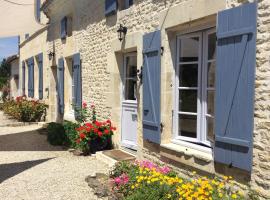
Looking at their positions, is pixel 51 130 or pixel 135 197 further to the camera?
pixel 51 130

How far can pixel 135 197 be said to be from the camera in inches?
153

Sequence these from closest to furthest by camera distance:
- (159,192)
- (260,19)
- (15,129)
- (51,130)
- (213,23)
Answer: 1. (260,19)
2. (159,192)
3. (213,23)
4. (51,130)
5. (15,129)

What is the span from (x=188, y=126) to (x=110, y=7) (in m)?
3.22

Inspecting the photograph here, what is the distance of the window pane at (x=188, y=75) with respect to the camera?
A: 4.60 m

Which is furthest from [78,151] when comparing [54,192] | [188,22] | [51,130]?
[188,22]

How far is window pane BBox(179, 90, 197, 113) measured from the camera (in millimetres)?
4598

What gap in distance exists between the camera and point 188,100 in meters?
4.73

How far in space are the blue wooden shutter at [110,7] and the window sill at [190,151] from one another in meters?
3.04

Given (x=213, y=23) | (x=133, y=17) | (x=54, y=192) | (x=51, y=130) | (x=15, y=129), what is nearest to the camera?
(x=213, y=23)

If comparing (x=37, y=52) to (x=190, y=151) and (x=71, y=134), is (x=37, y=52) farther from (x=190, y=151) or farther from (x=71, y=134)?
(x=190, y=151)

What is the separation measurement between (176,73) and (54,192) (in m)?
2.41

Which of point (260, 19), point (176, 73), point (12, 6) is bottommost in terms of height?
point (176, 73)

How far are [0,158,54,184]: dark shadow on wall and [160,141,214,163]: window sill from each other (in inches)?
102

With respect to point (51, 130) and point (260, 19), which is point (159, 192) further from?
point (51, 130)
